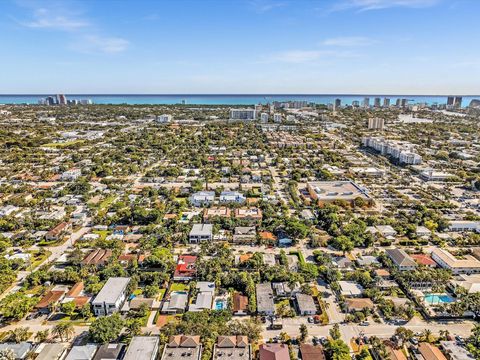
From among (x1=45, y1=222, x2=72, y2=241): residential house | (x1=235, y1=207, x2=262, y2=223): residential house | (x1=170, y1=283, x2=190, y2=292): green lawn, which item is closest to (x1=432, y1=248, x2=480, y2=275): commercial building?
(x1=235, y1=207, x2=262, y2=223): residential house

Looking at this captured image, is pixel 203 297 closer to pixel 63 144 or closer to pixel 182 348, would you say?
pixel 182 348

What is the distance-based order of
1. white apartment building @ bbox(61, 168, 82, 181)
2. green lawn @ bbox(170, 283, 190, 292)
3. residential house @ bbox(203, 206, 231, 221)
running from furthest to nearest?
white apartment building @ bbox(61, 168, 82, 181) → residential house @ bbox(203, 206, 231, 221) → green lawn @ bbox(170, 283, 190, 292)

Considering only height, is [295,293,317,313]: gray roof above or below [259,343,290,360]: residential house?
below

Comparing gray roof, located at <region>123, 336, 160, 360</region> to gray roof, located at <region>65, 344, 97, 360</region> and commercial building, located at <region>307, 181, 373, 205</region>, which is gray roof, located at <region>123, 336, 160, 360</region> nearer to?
gray roof, located at <region>65, 344, 97, 360</region>

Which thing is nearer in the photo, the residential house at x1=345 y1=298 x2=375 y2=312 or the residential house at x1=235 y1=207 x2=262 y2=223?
the residential house at x1=345 y1=298 x2=375 y2=312

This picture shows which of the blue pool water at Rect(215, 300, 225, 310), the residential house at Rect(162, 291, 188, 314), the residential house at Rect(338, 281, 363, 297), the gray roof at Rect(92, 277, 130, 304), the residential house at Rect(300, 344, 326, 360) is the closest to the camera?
the residential house at Rect(300, 344, 326, 360)

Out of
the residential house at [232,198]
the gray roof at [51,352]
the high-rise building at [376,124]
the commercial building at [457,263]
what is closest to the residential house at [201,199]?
the residential house at [232,198]

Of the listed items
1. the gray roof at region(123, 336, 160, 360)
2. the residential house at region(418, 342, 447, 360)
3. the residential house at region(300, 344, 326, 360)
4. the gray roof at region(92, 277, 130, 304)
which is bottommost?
the residential house at region(418, 342, 447, 360)
